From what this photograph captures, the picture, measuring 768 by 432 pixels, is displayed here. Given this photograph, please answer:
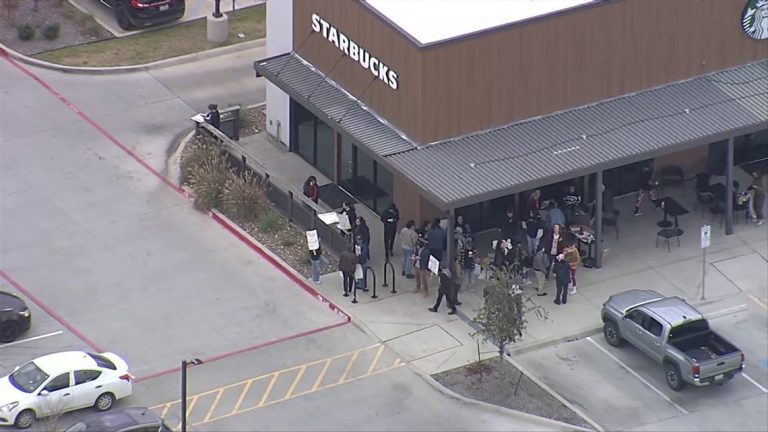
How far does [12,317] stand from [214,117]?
A: 1193cm

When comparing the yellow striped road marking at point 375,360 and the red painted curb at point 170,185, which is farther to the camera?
the red painted curb at point 170,185

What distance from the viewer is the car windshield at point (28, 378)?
133 feet

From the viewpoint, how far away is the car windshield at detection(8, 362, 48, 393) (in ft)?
133

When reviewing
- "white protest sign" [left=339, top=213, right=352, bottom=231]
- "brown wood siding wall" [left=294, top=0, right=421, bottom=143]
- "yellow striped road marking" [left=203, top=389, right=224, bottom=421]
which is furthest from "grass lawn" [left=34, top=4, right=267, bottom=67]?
"yellow striped road marking" [left=203, top=389, right=224, bottom=421]

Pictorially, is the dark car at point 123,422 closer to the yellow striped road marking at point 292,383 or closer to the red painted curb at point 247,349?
the yellow striped road marking at point 292,383

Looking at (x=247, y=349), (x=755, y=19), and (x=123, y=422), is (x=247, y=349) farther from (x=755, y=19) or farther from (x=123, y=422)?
(x=755, y=19)

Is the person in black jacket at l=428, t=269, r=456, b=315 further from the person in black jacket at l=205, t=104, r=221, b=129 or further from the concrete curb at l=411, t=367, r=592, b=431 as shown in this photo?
the person in black jacket at l=205, t=104, r=221, b=129

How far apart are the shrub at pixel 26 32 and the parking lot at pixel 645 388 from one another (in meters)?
23.5

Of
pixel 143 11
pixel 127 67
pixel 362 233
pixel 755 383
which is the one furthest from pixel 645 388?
pixel 143 11

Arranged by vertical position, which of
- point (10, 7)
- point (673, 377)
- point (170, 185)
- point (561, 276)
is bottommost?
point (170, 185)

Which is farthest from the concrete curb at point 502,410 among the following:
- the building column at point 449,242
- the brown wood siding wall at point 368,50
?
Answer: the brown wood siding wall at point 368,50

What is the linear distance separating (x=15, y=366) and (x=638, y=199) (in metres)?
17.8

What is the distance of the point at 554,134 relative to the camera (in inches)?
1884

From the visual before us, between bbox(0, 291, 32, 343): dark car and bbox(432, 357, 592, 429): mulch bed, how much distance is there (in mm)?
9853
